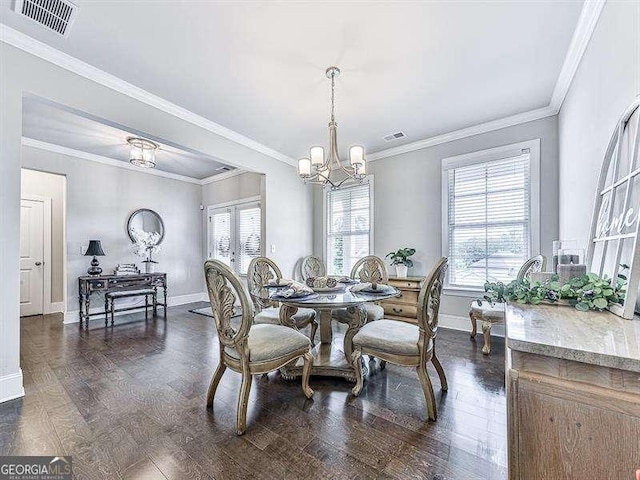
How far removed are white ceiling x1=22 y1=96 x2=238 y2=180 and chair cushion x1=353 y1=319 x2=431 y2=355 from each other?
9.73 ft

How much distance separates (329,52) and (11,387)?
3.61 m

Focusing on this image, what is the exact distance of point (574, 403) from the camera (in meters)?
0.81

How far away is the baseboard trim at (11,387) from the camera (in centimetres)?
207

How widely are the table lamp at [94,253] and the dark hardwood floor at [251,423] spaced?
1.89 metres

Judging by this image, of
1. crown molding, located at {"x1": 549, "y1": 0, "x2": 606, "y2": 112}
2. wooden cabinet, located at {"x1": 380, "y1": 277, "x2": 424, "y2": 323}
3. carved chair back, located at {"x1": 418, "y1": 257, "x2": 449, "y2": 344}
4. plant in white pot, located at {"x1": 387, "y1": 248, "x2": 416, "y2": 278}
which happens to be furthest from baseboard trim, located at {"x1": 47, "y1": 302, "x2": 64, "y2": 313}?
crown molding, located at {"x1": 549, "y1": 0, "x2": 606, "y2": 112}

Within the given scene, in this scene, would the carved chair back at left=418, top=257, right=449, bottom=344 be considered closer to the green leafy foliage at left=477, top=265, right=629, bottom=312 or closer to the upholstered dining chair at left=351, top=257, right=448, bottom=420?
the upholstered dining chair at left=351, top=257, right=448, bottom=420

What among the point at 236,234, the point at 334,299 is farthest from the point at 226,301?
the point at 236,234

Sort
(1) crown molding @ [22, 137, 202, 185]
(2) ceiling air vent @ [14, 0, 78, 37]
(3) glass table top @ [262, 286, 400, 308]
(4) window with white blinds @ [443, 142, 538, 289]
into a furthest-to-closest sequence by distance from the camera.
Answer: (1) crown molding @ [22, 137, 202, 185] < (4) window with white blinds @ [443, 142, 538, 289] < (3) glass table top @ [262, 286, 400, 308] < (2) ceiling air vent @ [14, 0, 78, 37]

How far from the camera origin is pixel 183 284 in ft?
19.8

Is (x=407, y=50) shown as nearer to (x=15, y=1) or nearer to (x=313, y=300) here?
(x=313, y=300)

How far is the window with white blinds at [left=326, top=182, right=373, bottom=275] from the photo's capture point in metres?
4.80

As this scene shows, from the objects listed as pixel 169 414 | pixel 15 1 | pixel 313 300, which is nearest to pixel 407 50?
pixel 313 300

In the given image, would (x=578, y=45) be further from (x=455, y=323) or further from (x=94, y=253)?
(x=94, y=253)

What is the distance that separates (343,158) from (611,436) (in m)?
4.71
